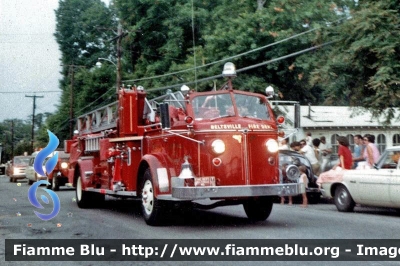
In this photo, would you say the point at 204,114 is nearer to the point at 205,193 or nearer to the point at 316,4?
the point at 205,193

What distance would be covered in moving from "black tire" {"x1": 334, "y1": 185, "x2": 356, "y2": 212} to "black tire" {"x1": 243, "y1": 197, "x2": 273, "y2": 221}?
2.65m

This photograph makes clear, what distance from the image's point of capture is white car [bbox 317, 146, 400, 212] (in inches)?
501

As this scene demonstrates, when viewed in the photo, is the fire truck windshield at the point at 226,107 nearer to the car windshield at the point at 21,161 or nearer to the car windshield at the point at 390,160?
the car windshield at the point at 390,160

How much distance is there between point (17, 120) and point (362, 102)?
314 feet

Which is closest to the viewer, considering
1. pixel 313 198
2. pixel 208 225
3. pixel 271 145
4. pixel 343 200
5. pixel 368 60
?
pixel 271 145

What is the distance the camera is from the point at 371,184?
520 inches

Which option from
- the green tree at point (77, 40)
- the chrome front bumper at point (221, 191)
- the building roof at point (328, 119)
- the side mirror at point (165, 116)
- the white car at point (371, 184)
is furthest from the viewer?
the green tree at point (77, 40)

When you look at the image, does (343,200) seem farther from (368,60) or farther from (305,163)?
(368,60)

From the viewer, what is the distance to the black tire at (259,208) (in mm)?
12047

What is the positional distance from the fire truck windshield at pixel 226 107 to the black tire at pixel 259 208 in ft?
5.29

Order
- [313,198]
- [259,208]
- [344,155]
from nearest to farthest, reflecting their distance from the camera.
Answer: [259,208] → [344,155] → [313,198]

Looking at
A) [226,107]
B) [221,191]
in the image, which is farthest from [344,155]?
[221,191]

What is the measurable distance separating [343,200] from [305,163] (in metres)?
2.95

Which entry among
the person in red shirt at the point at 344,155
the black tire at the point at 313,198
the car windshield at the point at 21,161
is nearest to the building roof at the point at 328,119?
the black tire at the point at 313,198
